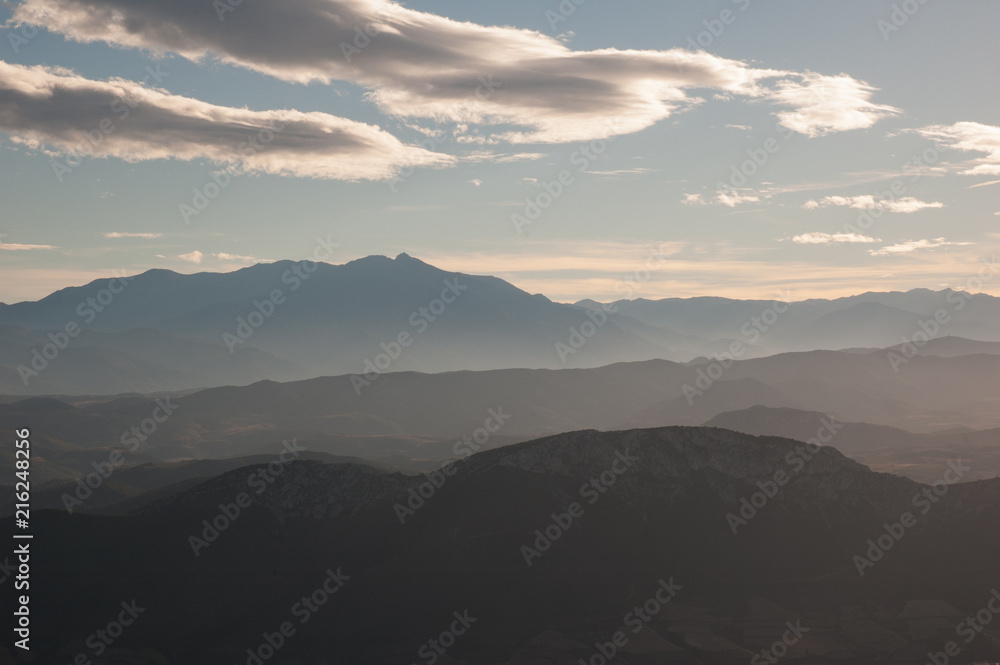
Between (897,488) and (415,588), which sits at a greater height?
(897,488)

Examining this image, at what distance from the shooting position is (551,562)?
302 feet

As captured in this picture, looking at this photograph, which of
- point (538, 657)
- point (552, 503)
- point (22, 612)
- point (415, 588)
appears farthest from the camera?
point (552, 503)

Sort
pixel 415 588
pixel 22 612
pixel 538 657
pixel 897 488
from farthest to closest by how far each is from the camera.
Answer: pixel 897 488
pixel 415 588
pixel 22 612
pixel 538 657

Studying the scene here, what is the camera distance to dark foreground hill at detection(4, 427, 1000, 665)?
76438mm

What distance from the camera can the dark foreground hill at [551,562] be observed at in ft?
251

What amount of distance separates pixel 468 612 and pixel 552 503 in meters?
22.7

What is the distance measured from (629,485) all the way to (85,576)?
67.5 m

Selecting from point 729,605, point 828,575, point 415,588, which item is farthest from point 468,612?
point 828,575

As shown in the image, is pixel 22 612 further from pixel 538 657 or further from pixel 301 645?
pixel 538 657

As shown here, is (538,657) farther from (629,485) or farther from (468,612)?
(629,485)

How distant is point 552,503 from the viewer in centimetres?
10094

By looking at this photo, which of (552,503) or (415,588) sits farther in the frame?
(552,503)

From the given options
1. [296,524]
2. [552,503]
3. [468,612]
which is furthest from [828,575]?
[296,524]

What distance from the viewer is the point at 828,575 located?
9112cm
